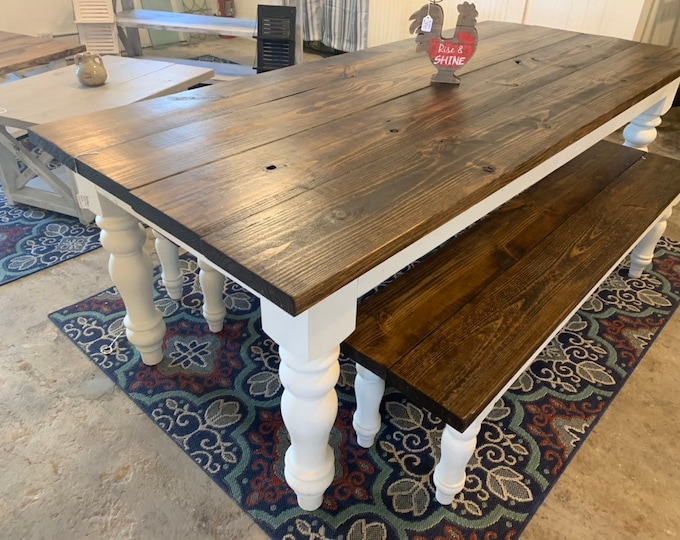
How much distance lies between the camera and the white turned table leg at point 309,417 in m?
0.94

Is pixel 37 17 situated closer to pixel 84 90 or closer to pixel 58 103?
pixel 84 90

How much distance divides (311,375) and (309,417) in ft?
0.37

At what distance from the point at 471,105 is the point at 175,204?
873 millimetres

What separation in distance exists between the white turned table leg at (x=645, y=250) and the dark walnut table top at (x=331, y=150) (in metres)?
0.51

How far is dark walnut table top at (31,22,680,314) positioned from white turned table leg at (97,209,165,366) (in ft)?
0.70

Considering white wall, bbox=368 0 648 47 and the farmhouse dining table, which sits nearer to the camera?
the farmhouse dining table

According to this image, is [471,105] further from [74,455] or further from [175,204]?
[74,455]

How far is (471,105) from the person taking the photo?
55.7 inches

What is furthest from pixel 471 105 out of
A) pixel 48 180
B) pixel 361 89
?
pixel 48 180

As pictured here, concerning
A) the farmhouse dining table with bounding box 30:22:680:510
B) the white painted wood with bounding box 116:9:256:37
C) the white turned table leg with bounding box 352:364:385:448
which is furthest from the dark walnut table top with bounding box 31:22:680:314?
the white painted wood with bounding box 116:9:256:37

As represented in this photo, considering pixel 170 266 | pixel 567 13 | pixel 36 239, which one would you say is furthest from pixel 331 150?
pixel 567 13

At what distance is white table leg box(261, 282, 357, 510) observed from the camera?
0.86 m

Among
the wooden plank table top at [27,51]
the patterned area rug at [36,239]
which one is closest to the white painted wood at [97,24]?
the wooden plank table top at [27,51]

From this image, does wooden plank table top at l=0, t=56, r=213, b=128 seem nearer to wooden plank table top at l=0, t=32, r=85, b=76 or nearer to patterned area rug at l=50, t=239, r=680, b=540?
wooden plank table top at l=0, t=32, r=85, b=76
